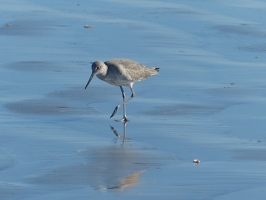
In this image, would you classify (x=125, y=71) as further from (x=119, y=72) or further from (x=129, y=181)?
(x=129, y=181)

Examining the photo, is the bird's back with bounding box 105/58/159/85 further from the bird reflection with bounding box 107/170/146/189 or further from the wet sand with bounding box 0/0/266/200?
the bird reflection with bounding box 107/170/146/189

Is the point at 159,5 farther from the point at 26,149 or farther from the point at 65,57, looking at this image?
the point at 26,149

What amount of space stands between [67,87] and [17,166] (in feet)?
13.5

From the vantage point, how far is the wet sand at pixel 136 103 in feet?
31.5

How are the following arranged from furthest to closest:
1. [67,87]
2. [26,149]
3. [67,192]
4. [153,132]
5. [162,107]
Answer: [67,87]
[162,107]
[153,132]
[26,149]
[67,192]

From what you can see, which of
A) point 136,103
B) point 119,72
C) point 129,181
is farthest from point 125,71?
point 129,181

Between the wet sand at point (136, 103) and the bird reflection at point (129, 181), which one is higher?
the bird reflection at point (129, 181)

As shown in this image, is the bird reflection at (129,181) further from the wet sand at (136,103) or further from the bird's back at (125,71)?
the bird's back at (125,71)

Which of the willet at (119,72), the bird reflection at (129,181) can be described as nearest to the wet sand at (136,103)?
the bird reflection at (129,181)

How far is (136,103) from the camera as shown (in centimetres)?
1341

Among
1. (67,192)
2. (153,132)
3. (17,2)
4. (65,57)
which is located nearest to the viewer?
(67,192)

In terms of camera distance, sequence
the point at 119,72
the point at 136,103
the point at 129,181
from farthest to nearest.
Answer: the point at 136,103 < the point at 119,72 < the point at 129,181

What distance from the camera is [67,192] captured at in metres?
9.10

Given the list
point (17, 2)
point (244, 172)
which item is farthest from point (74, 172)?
point (17, 2)
